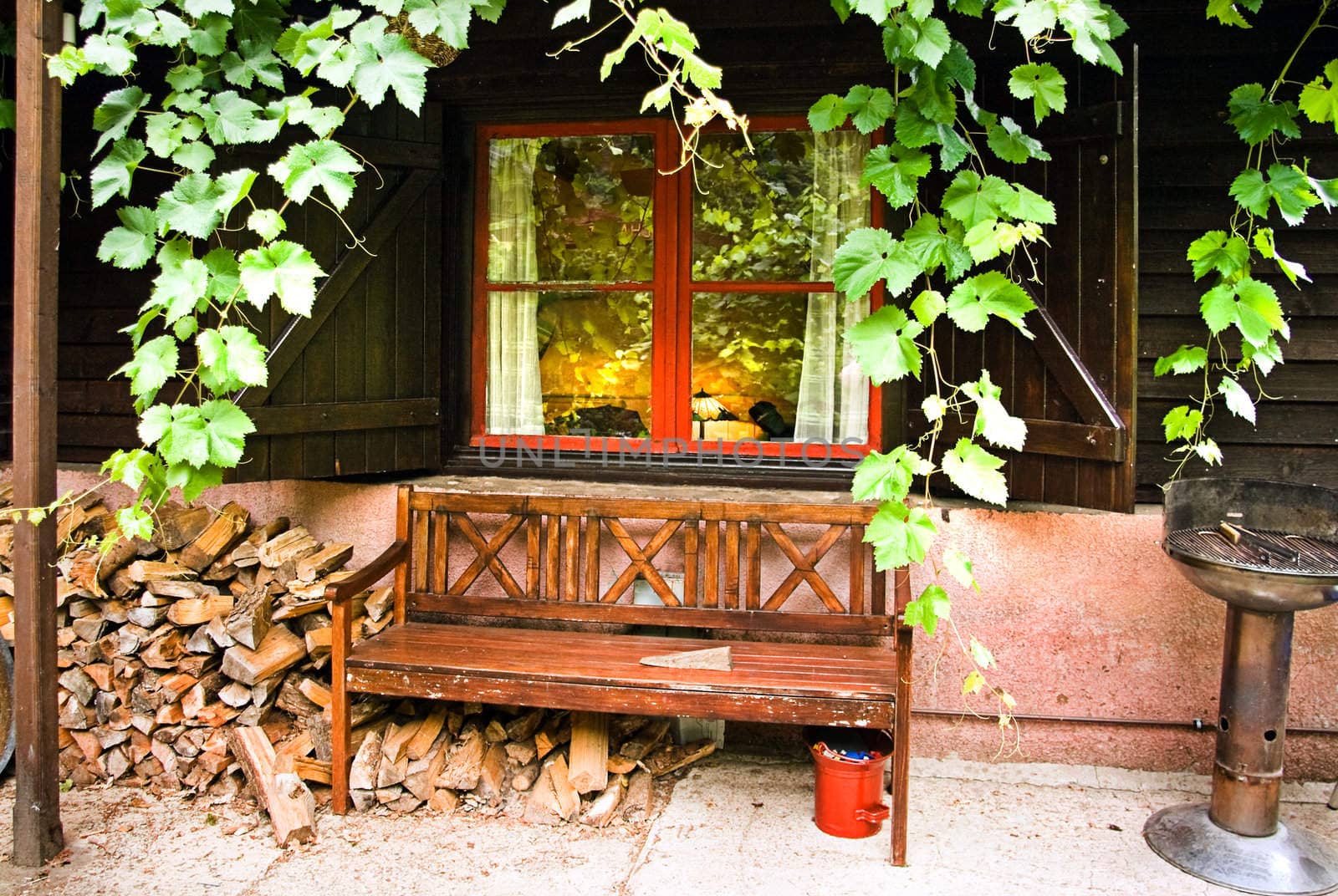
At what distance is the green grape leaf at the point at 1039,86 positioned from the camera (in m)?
3.26

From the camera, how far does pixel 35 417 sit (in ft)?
10.2

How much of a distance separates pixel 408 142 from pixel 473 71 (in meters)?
0.42

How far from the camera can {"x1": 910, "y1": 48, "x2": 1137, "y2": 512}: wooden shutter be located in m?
3.34

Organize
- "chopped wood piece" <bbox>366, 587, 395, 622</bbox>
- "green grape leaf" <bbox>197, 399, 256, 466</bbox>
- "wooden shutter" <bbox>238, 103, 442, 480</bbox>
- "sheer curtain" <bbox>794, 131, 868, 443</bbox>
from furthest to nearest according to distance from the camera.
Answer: "sheer curtain" <bbox>794, 131, 868, 443</bbox>, "chopped wood piece" <bbox>366, 587, 395, 622</bbox>, "wooden shutter" <bbox>238, 103, 442, 480</bbox>, "green grape leaf" <bbox>197, 399, 256, 466</bbox>

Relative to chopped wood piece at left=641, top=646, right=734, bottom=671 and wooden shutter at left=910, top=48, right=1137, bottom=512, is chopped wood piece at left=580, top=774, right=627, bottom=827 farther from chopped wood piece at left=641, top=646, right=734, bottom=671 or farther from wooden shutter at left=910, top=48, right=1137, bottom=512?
wooden shutter at left=910, top=48, right=1137, bottom=512

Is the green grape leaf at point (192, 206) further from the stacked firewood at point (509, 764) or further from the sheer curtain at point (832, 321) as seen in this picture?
the sheer curtain at point (832, 321)

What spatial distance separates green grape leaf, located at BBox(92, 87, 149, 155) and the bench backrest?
1.58 m

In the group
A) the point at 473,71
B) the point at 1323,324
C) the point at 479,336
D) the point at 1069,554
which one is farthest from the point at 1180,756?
the point at 473,71

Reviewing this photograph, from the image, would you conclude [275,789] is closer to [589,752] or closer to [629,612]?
[589,752]

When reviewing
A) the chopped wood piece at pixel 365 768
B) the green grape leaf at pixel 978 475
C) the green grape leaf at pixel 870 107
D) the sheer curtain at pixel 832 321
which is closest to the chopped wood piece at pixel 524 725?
the chopped wood piece at pixel 365 768

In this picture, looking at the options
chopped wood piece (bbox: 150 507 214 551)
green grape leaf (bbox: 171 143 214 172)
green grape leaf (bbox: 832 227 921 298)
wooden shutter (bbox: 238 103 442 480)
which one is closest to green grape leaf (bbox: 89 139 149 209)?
green grape leaf (bbox: 171 143 214 172)

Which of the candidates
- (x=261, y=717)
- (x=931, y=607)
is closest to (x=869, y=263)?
(x=931, y=607)

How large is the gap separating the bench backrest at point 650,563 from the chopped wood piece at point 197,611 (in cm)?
63

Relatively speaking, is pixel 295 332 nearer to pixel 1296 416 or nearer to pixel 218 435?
pixel 218 435
